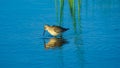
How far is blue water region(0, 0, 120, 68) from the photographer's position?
6.68m

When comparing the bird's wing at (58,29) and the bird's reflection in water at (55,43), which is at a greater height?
the bird's wing at (58,29)

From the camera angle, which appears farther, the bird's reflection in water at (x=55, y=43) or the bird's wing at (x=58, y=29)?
the bird's wing at (x=58, y=29)

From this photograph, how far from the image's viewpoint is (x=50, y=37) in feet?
27.8

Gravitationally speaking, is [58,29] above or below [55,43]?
above

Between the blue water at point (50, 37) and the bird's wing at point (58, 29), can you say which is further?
the bird's wing at point (58, 29)

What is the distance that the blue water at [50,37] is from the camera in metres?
6.68

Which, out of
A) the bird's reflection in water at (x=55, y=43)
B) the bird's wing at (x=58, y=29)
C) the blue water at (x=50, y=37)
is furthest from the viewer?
the bird's wing at (x=58, y=29)

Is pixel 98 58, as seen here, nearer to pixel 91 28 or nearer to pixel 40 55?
pixel 40 55

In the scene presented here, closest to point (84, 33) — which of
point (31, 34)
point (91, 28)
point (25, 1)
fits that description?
point (91, 28)

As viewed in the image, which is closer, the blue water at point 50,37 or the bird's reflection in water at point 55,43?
the blue water at point 50,37

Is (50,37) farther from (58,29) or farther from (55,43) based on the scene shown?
(55,43)

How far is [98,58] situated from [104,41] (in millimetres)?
1037

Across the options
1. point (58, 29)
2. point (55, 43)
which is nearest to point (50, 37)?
point (58, 29)

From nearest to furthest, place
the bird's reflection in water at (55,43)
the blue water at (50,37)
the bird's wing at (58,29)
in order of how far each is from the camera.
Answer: the blue water at (50,37)
the bird's reflection in water at (55,43)
the bird's wing at (58,29)
